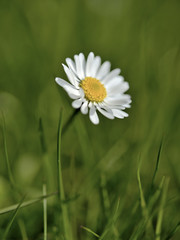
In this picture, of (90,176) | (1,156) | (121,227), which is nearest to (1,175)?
(1,156)

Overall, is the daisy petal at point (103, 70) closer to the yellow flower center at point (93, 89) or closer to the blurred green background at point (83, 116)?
the yellow flower center at point (93, 89)

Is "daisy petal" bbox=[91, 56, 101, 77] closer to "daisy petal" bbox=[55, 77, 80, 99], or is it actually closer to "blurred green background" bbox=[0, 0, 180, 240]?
"daisy petal" bbox=[55, 77, 80, 99]

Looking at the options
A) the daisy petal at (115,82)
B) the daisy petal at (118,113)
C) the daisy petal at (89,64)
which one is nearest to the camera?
the daisy petal at (118,113)

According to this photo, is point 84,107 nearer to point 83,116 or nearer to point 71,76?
point 71,76

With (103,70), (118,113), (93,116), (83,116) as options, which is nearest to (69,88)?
(93,116)

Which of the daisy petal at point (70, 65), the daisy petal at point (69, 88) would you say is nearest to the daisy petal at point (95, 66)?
the daisy petal at point (70, 65)

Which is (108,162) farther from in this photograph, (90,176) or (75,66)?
(75,66)
